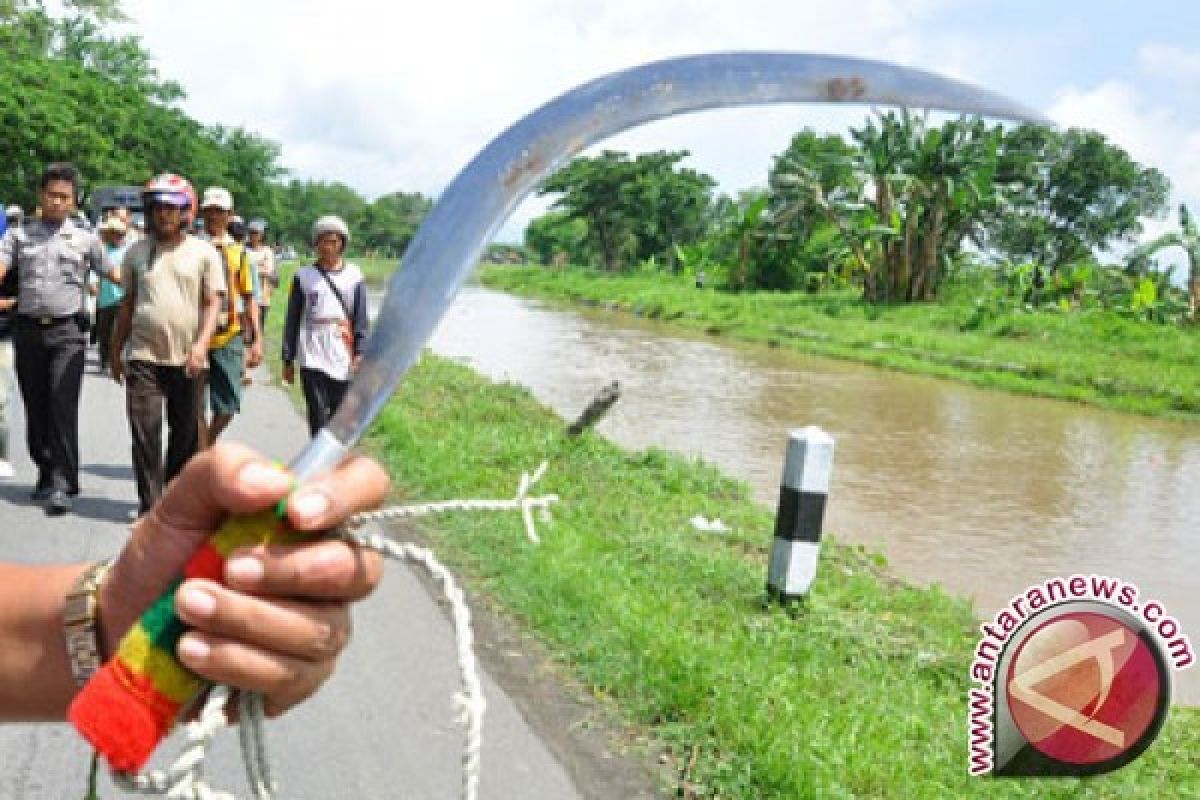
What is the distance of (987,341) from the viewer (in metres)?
22.7

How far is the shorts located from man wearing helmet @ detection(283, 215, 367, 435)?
395 mm

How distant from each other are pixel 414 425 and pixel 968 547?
3903 millimetres

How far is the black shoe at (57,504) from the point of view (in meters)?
4.86

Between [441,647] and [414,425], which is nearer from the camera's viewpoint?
[441,647]

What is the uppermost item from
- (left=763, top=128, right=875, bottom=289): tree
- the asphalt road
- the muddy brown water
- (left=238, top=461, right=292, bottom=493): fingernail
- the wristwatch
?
(left=763, top=128, right=875, bottom=289): tree

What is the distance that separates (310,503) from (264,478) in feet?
0.15

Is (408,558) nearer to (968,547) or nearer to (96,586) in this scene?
(96,586)

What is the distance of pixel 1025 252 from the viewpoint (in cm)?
3984

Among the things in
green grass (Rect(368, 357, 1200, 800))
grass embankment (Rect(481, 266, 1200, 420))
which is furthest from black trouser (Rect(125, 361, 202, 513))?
grass embankment (Rect(481, 266, 1200, 420))

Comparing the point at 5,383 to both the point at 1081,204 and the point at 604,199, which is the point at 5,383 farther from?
the point at 604,199

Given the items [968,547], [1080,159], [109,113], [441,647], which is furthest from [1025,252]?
[441,647]

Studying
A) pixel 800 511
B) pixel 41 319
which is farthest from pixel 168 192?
pixel 800 511

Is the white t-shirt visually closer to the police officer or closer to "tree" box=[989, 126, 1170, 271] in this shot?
the police officer

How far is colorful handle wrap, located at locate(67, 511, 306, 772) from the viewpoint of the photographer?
3.14ft
